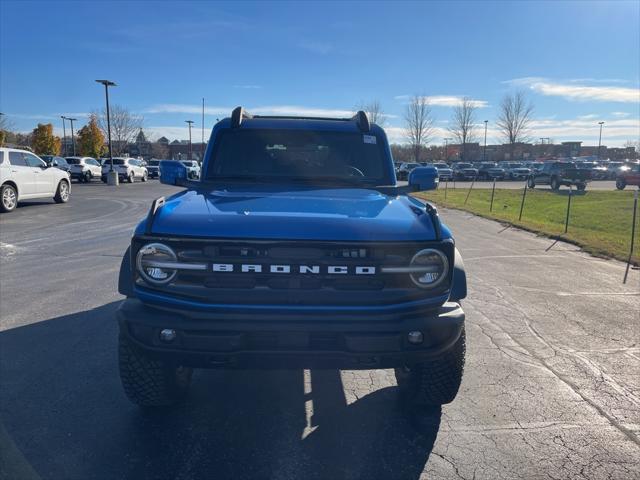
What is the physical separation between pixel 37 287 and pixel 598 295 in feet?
24.2

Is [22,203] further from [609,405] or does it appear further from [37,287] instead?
[609,405]

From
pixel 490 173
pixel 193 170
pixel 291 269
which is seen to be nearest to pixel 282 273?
pixel 291 269

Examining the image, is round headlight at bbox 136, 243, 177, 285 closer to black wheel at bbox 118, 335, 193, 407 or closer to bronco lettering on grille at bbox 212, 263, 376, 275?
bronco lettering on grille at bbox 212, 263, 376, 275

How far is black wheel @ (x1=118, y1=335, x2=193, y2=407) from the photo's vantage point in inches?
130

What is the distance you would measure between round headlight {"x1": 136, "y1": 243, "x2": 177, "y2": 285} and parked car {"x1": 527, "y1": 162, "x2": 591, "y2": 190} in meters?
29.8

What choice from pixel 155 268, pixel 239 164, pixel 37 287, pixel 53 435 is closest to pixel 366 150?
pixel 239 164

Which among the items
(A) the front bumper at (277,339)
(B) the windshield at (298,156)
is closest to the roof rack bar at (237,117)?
(B) the windshield at (298,156)

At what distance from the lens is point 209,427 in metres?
3.41

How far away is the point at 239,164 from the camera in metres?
4.69

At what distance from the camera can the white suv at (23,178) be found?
15227 mm

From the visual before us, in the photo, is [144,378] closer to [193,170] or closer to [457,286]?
[457,286]

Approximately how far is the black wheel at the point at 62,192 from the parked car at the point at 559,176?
81.3 ft

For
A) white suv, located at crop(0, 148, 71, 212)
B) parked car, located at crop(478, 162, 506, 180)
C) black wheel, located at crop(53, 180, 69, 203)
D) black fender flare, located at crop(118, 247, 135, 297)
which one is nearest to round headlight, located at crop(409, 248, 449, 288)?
black fender flare, located at crop(118, 247, 135, 297)

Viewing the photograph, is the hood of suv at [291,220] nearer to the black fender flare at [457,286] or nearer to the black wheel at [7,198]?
the black fender flare at [457,286]
